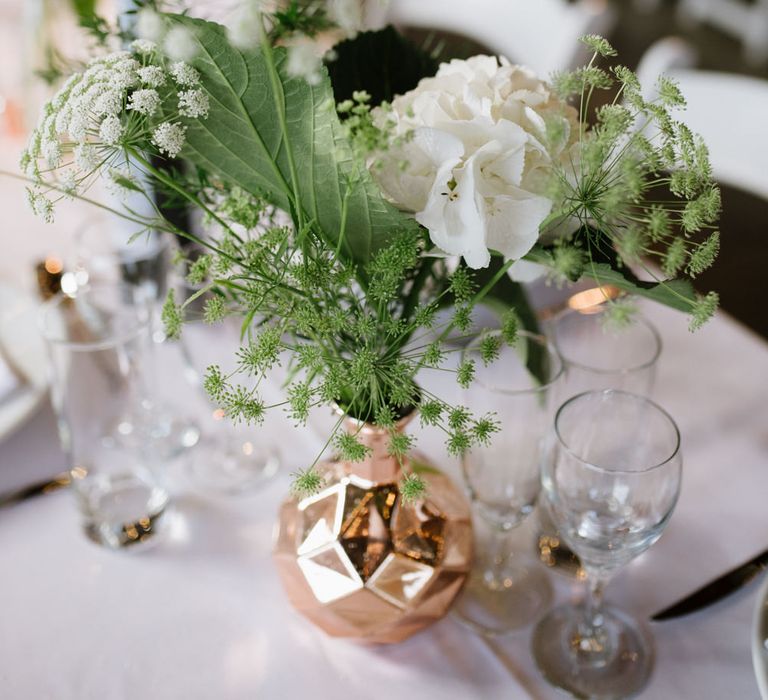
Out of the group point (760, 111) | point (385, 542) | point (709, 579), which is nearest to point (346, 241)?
point (385, 542)

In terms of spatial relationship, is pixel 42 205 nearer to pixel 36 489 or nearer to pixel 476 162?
pixel 476 162

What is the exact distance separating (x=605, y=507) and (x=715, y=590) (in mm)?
167

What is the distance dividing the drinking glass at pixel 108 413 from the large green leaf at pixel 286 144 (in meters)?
0.24

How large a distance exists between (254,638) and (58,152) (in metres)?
0.42

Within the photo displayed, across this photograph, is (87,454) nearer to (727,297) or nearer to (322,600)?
(322,600)

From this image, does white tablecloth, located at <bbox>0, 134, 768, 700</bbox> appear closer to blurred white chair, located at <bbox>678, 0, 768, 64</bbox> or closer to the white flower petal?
the white flower petal

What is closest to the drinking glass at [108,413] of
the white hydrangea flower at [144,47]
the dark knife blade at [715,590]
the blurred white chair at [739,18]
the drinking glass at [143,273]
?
the drinking glass at [143,273]

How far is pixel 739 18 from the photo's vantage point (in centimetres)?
368

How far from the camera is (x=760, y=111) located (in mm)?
1251

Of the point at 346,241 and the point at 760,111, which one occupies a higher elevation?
the point at 346,241

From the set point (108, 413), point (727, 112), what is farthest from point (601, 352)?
point (727, 112)

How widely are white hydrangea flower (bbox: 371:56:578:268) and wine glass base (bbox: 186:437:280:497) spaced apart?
425 mm

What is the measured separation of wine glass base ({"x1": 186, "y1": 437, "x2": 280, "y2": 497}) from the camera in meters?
0.79

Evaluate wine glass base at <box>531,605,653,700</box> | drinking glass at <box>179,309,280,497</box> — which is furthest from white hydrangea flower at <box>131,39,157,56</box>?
wine glass base at <box>531,605,653,700</box>
